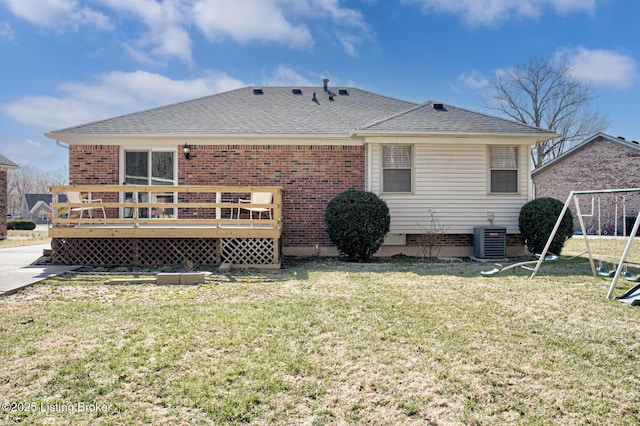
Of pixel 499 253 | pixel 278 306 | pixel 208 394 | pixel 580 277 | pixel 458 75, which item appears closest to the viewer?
pixel 208 394

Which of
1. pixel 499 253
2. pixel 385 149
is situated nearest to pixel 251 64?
pixel 385 149

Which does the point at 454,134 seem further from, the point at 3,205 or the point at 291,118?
the point at 3,205

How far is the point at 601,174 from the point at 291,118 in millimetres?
19666

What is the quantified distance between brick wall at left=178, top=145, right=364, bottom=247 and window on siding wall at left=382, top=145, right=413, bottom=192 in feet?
4.72

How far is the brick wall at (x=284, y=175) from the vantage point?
10.0 meters

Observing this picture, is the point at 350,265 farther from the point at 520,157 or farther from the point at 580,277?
the point at 520,157

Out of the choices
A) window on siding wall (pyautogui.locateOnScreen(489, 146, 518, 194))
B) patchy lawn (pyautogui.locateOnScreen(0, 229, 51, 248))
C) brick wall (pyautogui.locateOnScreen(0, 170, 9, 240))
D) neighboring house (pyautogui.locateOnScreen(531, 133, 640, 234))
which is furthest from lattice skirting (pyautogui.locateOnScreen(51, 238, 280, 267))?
neighboring house (pyautogui.locateOnScreen(531, 133, 640, 234))

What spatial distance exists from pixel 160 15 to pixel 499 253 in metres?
10.5

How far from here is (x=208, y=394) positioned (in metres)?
2.81

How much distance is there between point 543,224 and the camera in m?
9.34

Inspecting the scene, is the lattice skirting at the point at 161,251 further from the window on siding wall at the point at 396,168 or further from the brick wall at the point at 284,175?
the window on siding wall at the point at 396,168

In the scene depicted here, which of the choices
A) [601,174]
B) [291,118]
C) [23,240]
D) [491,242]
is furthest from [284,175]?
[601,174]

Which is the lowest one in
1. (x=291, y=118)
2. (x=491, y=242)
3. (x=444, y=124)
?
(x=491, y=242)

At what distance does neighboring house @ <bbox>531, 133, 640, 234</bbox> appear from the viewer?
815 inches
